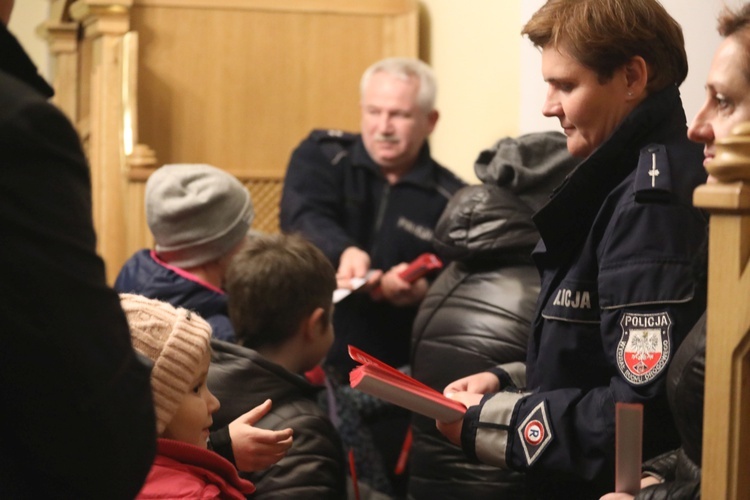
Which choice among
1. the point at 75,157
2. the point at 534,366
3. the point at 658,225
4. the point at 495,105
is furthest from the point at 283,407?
the point at 495,105

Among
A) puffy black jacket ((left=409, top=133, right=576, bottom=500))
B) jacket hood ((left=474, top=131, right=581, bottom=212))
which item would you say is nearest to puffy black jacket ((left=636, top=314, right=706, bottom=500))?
puffy black jacket ((left=409, top=133, right=576, bottom=500))

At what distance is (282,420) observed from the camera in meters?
2.18

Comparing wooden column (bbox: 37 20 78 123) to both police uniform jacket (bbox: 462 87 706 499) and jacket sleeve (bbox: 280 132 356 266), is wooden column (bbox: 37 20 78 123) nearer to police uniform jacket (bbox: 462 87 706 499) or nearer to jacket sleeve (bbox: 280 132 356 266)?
jacket sleeve (bbox: 280 132 356 266)

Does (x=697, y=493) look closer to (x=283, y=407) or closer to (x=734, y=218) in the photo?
(x=734, y=218)

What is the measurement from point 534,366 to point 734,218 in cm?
75

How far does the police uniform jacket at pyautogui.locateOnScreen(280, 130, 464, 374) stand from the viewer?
3.78 metres

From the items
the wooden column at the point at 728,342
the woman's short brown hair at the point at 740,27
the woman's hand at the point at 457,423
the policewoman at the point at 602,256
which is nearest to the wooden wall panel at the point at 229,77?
the woman's hand at the point at 457,423

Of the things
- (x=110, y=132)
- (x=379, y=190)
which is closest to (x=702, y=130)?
(x=379, y=190)

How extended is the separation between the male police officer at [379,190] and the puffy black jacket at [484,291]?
3.17 ft

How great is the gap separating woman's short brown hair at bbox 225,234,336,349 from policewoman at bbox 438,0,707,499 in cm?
48

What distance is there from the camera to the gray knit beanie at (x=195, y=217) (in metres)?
2.86

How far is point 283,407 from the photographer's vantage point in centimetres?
221

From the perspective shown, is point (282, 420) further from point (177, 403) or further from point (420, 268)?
point (420, 268)

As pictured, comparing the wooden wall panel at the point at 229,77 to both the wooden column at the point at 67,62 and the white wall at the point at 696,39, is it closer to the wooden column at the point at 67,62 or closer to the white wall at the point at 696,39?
the wooden column at the point at 67,62
